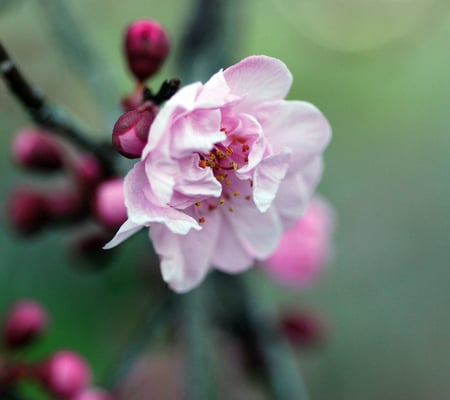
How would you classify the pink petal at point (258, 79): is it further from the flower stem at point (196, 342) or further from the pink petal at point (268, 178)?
the flower stem at point (196, 342)

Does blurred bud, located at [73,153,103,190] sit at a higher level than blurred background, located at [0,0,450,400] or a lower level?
higher

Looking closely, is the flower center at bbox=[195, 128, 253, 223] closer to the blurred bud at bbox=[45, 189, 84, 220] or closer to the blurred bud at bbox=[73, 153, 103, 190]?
the blurred bud at bbox=[73, 153, 103, 190]

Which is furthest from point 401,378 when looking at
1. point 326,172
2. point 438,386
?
point 326,172

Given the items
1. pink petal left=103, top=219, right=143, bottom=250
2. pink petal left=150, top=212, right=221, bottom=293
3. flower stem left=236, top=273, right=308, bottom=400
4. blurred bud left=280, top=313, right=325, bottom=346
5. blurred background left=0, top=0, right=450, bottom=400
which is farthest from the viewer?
blurred background left=0, top=0, right=450, bottom=400

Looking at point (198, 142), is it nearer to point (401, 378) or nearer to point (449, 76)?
point (401, 378)

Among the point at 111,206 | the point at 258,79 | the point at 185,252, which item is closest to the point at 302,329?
the point at 111,206

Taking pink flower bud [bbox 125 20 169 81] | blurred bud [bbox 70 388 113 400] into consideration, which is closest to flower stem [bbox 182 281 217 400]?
blurred bud [bbox 70 388 113 400]
